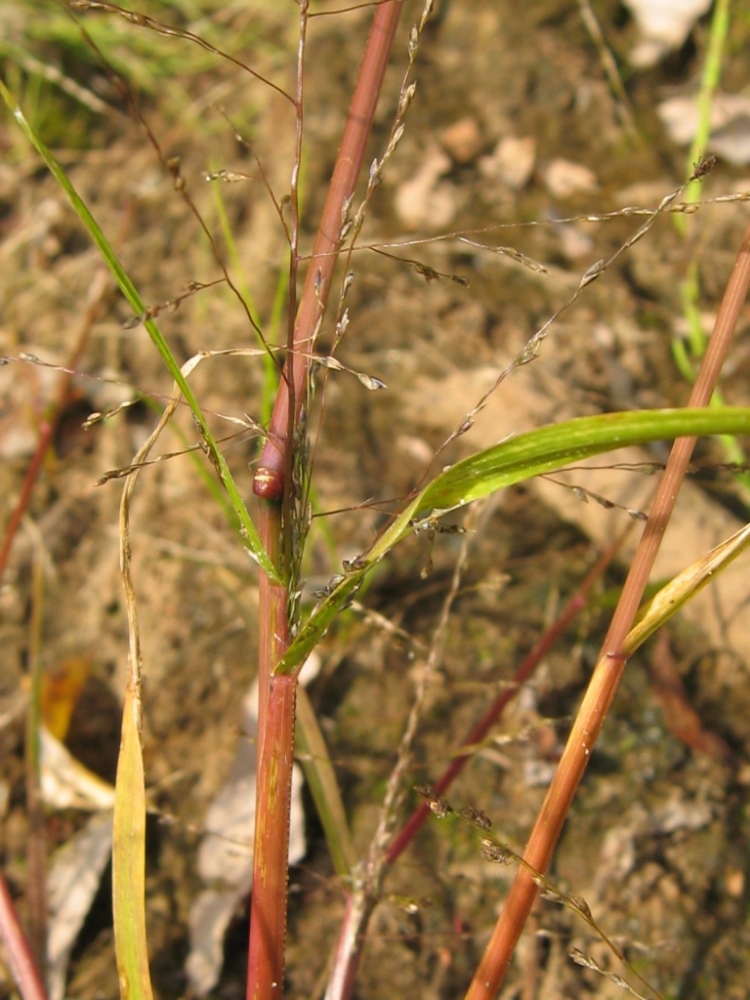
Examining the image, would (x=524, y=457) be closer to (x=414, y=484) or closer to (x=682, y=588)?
(x=682, y=588)

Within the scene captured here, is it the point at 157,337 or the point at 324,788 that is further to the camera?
the point at 324,788

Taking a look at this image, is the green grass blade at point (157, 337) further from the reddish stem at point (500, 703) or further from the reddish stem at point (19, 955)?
the reddish stem at point (19, 955)

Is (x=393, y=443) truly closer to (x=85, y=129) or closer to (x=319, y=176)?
(x=319, y=176)

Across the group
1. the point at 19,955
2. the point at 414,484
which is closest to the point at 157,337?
the point at 19,955

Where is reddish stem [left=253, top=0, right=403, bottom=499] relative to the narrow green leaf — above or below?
above

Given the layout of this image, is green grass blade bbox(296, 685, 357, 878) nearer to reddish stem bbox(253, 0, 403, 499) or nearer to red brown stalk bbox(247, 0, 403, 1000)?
red brown stalk bbox(247, 0, 403, 1000)

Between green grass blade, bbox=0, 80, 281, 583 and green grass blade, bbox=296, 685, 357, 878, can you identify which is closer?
green grass blade, bbox=0, 80, 281, 583

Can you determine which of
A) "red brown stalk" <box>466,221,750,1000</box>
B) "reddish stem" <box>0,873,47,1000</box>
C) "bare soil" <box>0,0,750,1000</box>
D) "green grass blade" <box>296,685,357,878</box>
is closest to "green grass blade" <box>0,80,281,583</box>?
"bare soil" <box>0,0,750,1000</box>
